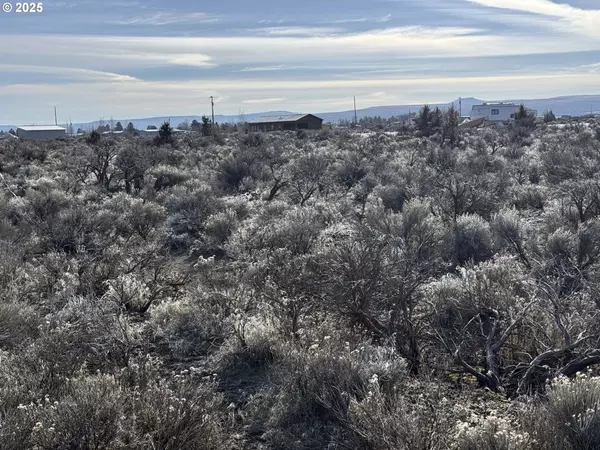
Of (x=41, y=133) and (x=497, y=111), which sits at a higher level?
(x=497, y=111)

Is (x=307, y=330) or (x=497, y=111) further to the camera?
(x=497, y=111)

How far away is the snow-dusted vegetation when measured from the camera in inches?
166

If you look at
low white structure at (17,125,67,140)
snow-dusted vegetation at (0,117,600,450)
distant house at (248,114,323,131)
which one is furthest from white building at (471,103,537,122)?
snow-dusted vegetation at (0,117,600,450)

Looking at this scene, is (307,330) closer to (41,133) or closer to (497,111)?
(41,133)

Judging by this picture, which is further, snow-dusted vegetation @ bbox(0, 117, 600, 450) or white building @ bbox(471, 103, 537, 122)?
white building @ bbox(471, 103, 537, 122)

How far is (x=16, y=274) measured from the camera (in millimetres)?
9109

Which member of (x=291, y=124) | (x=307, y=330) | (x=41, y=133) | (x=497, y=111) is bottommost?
(x=307, y=330)

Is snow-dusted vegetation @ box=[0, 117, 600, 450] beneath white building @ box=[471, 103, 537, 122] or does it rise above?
beneath

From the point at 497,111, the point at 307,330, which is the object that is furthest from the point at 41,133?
the point at 307,330

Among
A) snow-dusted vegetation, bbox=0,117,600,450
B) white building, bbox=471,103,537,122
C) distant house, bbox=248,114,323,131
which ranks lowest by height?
snow-dusted vegetation, bbox=0,117,600,450

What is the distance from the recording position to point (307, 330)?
677 cm

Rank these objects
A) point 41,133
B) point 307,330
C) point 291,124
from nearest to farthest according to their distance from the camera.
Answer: point 307,330 → point 291,124 → point 41,133

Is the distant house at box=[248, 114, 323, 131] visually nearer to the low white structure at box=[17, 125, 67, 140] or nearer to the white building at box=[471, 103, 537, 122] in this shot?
the low white structure at box=[17, 125, 67, 140]

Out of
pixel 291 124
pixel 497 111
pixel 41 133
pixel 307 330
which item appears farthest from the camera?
pixel 497 111
